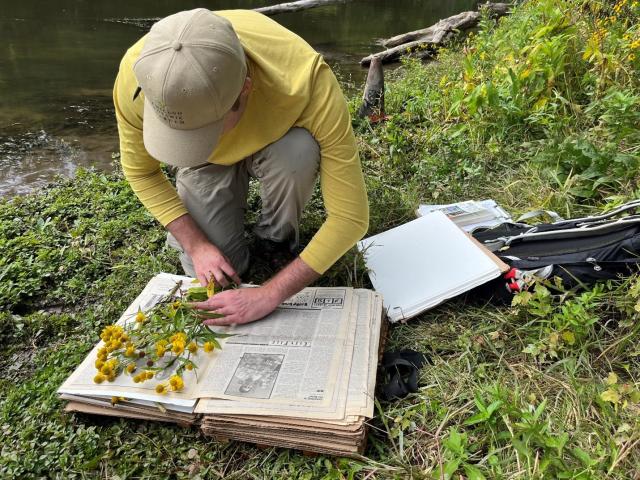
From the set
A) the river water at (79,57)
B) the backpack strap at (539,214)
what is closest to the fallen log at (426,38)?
the river water at (79,57)

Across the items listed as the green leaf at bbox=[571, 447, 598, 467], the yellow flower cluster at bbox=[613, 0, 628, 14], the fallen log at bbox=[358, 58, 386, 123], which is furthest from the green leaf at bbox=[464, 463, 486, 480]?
the yellow flower cluster at bbox=[613, 0, 628, 14]

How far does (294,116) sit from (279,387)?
820mm

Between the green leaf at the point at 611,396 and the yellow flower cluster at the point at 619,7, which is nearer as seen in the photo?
the green leaf at the point at 611,396

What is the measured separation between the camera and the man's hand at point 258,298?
163 centimetres

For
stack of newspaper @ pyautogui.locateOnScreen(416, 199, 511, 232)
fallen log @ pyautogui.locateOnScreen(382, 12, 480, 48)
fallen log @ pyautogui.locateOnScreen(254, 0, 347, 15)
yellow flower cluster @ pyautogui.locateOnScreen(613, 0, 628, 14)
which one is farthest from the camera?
fallen log @ pyautogui.locateOnScreen(382, 12, 480, 48)

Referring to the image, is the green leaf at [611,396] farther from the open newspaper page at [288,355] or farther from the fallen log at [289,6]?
the fallen log at [289,6]

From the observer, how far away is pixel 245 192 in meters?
2.10

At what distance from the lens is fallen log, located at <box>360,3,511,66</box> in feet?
21.9

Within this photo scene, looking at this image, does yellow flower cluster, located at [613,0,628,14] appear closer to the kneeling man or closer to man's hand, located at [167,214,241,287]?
the kneeling man

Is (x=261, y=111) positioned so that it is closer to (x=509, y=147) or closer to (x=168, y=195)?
(x=168, y=195)

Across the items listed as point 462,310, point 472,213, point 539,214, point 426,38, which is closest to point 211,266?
point 462,310

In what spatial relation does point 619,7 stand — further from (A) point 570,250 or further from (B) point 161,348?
(B) point 161,348

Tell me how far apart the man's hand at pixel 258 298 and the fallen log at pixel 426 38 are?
5.24 meters

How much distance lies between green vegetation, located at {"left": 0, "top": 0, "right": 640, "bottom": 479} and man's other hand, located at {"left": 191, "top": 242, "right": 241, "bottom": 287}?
1.39ft
